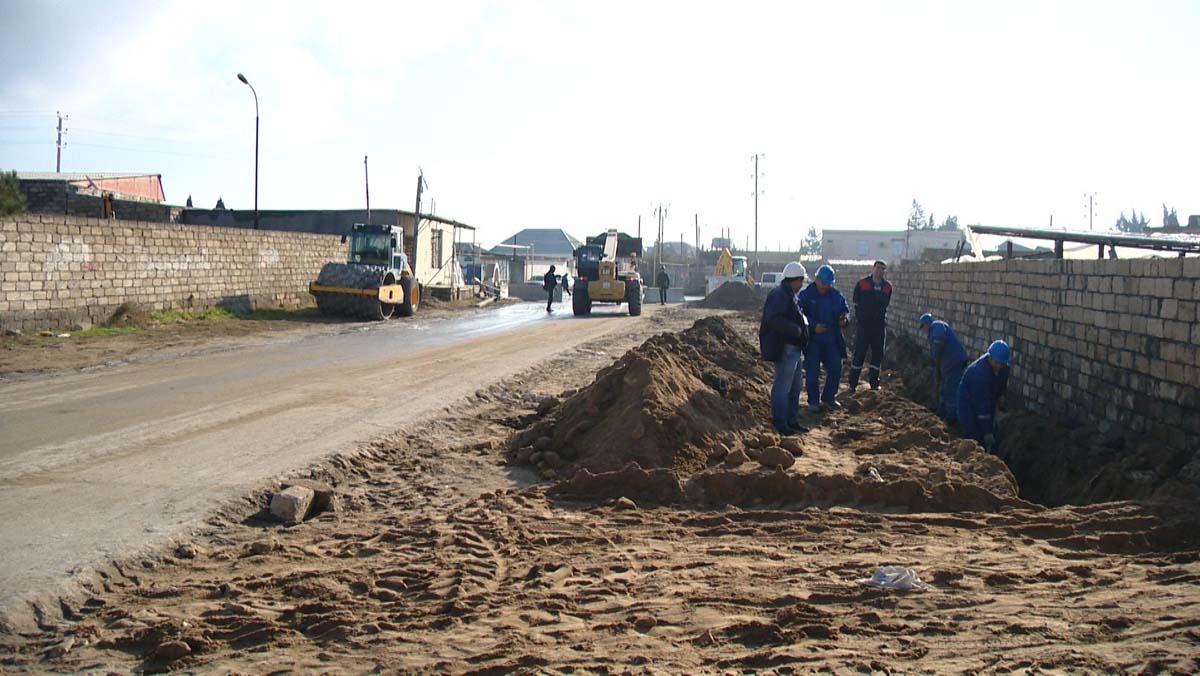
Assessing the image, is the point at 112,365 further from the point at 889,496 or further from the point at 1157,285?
the point at 1157,285

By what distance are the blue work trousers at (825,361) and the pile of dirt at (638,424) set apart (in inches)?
47.9

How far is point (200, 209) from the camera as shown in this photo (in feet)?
137

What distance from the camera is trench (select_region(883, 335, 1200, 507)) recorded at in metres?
6.85

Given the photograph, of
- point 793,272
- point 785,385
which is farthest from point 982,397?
point 793,272

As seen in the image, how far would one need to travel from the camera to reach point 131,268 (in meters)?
21.8

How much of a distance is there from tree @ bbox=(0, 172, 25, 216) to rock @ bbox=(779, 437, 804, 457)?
25.0 meters

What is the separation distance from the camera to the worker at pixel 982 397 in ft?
32.2

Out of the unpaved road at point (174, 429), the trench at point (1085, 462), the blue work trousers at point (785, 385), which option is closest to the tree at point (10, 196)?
the unpaved road at point (174, 429)

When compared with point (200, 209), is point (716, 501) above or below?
below

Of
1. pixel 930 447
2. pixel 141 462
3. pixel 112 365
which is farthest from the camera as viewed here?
pixel 112 365

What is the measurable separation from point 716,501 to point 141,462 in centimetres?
435

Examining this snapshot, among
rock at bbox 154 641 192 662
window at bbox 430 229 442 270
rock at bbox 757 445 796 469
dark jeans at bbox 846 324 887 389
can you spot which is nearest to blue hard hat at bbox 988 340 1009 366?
rock at bbox 757 445 796 469

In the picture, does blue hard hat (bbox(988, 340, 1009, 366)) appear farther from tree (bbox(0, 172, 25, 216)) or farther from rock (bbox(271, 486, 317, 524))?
tree (bbox(0, 172, 25, 216))

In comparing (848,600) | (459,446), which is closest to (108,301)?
(459,446)
